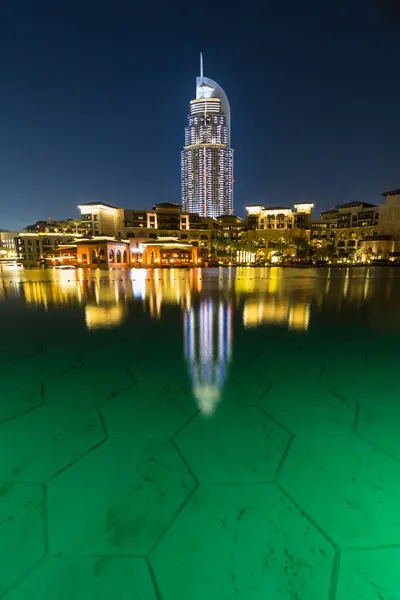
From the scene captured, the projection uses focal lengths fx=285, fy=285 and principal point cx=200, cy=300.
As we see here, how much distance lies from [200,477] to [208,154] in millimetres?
172883

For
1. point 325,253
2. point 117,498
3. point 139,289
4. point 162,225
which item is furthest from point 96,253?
point 325,253

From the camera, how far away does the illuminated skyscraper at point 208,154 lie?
15362 centimetres

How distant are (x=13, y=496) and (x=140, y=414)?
37.1 inches

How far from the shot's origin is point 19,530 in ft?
4.48

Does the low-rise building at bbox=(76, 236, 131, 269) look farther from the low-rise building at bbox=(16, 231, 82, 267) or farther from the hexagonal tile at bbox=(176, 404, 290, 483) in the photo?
the hexagonal tile at bbox=(176, 404, 290, 483)

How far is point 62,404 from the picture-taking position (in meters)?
2.51

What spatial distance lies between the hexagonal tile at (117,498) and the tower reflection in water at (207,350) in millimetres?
680

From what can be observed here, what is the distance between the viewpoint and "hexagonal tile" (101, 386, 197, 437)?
6.96ft

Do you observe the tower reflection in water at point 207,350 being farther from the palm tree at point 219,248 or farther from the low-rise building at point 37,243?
the low-rise building at point 37,243

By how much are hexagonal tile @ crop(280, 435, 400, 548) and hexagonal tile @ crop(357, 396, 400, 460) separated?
99 millimetres

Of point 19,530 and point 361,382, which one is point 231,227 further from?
point 19,530

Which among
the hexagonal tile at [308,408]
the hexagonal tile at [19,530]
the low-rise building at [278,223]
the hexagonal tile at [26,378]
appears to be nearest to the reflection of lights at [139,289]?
the hexagonal tile at [26,378]

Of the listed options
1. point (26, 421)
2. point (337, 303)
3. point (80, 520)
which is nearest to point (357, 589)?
point (80, 520)

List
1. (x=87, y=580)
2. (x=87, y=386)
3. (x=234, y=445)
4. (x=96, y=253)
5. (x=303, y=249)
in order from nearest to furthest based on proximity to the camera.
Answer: (x=87, y=580)
(x=234, y=445)
(x=87, y=386)
(x=96, y=253)
(x=303, y=249)
